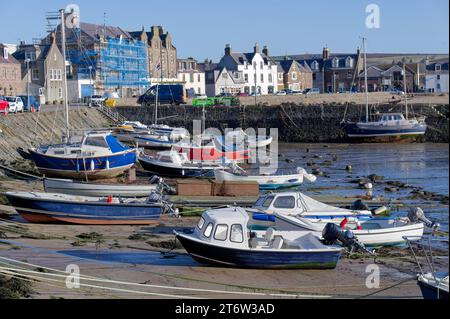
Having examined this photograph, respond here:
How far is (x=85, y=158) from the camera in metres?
32.3

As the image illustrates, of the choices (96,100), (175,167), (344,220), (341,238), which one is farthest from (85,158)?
(96,100)

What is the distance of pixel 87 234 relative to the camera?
67.3ft

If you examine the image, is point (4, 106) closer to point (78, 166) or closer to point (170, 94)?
point (78, 166)

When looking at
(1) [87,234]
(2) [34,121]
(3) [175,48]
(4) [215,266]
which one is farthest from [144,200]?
(3) [175,48]

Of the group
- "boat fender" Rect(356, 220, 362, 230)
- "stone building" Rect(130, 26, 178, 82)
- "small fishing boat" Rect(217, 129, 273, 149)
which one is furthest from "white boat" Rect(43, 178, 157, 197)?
"stone building" Rect(130, 26, 178, 82)

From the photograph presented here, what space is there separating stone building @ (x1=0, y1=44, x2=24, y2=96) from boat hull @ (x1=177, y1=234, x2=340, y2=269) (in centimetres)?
4933

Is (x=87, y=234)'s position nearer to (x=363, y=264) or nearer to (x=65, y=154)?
(x=363, y=264)

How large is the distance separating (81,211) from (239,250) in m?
7.17

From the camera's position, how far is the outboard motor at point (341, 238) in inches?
706

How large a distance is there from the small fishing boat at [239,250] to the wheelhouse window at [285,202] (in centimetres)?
443

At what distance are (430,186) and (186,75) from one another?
5544cm

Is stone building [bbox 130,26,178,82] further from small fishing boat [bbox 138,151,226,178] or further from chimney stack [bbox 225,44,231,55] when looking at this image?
small fishing boat [bbox 138,151,226,178]

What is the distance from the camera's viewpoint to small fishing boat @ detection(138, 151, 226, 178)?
34406 mm

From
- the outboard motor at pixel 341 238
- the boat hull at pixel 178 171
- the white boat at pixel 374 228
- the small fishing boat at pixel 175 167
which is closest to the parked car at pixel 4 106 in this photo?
the small fishing boat at pixel 175 167
